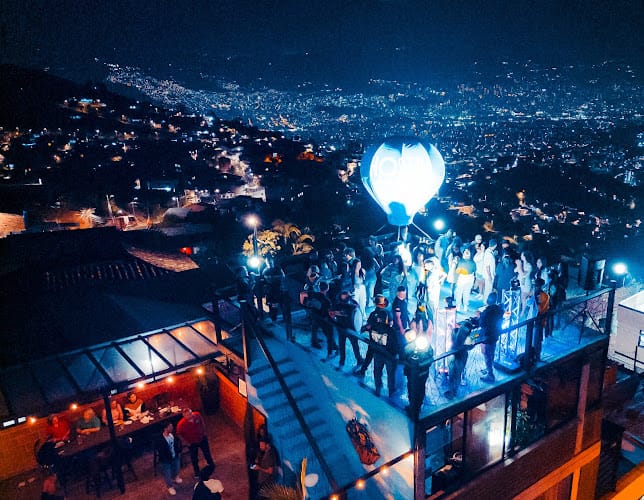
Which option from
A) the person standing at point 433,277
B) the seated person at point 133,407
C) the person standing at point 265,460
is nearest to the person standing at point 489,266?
the person standing at point 433,277

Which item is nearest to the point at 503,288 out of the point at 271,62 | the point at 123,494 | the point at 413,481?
the point at 413,481

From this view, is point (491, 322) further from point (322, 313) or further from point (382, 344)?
point (322, 313)

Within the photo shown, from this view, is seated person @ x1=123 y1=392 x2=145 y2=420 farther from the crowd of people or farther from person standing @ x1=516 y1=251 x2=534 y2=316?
person standing @ x1=516 y1=251 x2=534 y2=316

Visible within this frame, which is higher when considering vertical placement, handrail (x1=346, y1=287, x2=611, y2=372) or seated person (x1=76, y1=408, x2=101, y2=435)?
handrail (x1=346, y1=287, x2=611, y2=372)

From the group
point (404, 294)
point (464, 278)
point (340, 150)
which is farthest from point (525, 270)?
point (340, 150)

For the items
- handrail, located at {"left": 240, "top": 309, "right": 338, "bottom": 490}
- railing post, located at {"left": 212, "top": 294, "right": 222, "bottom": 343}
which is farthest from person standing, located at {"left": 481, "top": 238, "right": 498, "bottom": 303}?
railing post, located at {"left": 212, "top": 294, "right": 222, "bottom": 343}

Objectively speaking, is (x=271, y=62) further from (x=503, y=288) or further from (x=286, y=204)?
(x=503, y=288)
